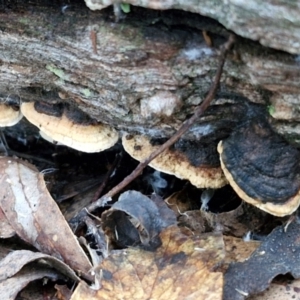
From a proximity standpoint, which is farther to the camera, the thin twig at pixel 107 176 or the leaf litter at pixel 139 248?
the thin twig at pixel 107 176

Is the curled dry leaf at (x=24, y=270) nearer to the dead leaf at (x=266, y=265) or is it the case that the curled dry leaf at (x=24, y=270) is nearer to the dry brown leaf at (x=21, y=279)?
the dry brown leaf at (x=21, y=279)

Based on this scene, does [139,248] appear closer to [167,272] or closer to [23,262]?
[167,272]

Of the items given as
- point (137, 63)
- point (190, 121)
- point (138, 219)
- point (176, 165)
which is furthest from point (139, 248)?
point (137, 63)

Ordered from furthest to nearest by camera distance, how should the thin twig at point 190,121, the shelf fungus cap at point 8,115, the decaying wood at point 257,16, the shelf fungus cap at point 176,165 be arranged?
the shelf fungus cap at point 8,115, the shelf fungus cap at point 176,165, the thin twig at point 190,121, the decaying wood at point 257,16

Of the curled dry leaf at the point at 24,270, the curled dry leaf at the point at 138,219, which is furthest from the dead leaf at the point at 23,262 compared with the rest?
the curled dry leaf at the point at 138,219

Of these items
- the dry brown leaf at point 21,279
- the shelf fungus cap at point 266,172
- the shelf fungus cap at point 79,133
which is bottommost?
the dry brown leaf at point 21,279

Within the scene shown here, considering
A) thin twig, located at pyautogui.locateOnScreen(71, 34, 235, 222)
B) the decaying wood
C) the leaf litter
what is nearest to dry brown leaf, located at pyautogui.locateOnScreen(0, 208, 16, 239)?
the leaf litter

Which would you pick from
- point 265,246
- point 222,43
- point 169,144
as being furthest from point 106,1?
point 265,246
